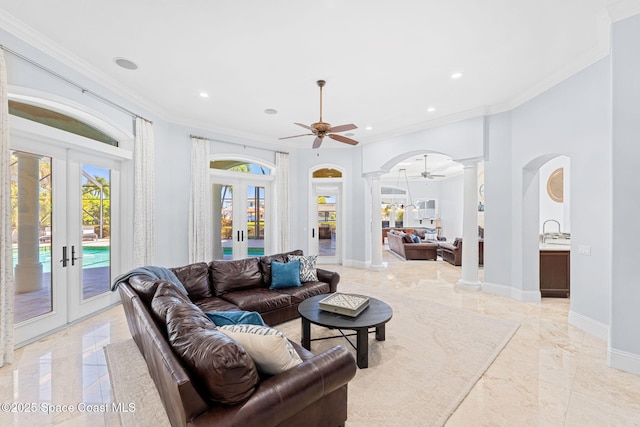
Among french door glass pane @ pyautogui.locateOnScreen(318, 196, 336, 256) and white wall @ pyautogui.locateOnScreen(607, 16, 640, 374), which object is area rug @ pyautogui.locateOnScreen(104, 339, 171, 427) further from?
french door glass pane @ pyautogui.locateOnScreen(318, 196, 336, 256)

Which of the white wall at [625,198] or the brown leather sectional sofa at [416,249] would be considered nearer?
the white wall at [625,198]

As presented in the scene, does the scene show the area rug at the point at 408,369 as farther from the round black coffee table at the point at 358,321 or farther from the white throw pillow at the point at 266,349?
the white throw pillow at the point at 266,349

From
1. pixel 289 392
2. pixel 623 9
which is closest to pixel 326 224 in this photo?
pixel 623 9

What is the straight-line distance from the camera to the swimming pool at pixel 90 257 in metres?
3.47

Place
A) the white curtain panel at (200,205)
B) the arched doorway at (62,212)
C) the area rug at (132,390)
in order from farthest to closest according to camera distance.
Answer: the white curtain panel at (200,205) → the arched doorway at (62,212) → the area rug at (132,390)

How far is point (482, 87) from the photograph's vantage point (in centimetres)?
429

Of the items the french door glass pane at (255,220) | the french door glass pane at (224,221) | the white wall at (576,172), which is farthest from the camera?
the french door glass pane at (255,220)

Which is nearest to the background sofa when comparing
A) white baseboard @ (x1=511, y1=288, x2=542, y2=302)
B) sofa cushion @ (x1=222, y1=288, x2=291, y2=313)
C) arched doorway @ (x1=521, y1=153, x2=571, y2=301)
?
arched doorway @ (x1=521, y1=153, x2=571, y2=301)

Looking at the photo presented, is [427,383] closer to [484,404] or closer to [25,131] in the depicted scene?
[484,404]

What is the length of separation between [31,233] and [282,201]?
455cm

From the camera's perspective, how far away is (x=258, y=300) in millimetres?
3463

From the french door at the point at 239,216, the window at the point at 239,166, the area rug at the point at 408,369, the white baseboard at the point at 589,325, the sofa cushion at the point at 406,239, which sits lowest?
the area rug at the point at 408,369

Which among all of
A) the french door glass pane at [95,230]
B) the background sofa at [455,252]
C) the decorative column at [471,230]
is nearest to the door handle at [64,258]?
the french door glass pane at [95,230]

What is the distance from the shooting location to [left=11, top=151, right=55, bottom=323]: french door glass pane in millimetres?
3184
